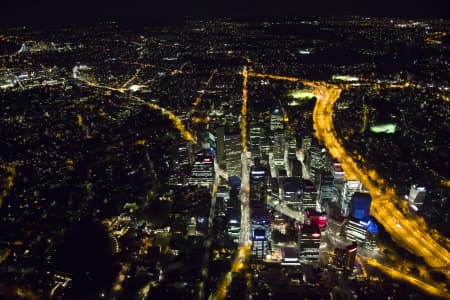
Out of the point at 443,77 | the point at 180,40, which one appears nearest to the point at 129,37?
the point at 180,40

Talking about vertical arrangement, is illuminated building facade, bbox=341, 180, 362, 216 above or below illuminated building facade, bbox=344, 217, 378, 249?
above

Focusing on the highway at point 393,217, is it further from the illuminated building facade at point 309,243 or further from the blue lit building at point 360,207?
the illuminated building facade at point 309,243

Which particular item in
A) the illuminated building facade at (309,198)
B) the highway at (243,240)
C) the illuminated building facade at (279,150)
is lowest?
the highway at (243,240)

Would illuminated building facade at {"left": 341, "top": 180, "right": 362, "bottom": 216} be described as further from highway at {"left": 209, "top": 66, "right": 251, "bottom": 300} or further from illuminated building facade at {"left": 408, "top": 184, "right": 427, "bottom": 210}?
highway at {"left": 209, "top": 66, "right": 251, "bottom": 300}

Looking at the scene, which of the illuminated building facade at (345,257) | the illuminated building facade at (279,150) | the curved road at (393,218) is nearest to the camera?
the illuminated building facade at (345,257)


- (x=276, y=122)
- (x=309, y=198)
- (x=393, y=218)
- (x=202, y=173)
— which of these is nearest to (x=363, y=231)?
(x=393, y=218)

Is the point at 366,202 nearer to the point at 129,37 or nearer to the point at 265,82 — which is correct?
the point at 265,82

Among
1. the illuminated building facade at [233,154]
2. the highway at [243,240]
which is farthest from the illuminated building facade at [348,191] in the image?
the illuminated building facade at [233,154]

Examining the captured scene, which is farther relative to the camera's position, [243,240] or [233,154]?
[233,154]

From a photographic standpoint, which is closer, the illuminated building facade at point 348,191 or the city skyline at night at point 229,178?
the city skyline at night at point 229,178

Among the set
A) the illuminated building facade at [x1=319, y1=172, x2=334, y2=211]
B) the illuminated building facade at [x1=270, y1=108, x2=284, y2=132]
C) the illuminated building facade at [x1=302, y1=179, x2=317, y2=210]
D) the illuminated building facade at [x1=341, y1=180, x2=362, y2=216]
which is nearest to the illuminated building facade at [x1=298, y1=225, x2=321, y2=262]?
the illuminated building facade at [x1=302, y1=179, x2=317, y2=210]

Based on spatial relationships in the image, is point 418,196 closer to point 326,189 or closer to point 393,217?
point 393,217

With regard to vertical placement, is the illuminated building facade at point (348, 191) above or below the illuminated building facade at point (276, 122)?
below
